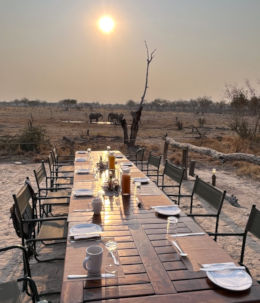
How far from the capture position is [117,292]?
1386 millimetres

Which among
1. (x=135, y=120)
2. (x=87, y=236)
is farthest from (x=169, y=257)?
(x=135, y=120)

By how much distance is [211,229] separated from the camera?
422 centimetres

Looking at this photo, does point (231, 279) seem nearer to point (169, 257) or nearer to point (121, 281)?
point (169, 257)

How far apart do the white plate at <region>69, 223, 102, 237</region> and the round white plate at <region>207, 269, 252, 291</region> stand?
886mm

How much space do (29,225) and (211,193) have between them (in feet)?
7.04

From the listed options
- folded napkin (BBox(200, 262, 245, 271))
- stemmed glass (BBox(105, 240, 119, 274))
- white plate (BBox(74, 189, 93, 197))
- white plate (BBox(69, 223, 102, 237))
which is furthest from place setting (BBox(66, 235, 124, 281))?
white plate (BBox(74, 189, 93, 197))

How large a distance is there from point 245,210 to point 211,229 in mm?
1353

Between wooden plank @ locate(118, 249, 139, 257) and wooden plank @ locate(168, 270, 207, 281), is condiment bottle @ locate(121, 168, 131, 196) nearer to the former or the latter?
wooden plank @ locate(118, 249, 139, 257)

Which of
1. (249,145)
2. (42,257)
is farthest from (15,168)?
(249,145)

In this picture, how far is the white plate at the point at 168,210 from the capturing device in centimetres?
245

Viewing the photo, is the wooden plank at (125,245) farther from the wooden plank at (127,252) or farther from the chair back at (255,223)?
the chair back at (255,223)

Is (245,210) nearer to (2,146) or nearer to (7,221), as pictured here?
(7,221)

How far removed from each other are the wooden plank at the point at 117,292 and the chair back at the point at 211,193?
5.58ft

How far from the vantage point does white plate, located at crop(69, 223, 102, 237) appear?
1.99m
